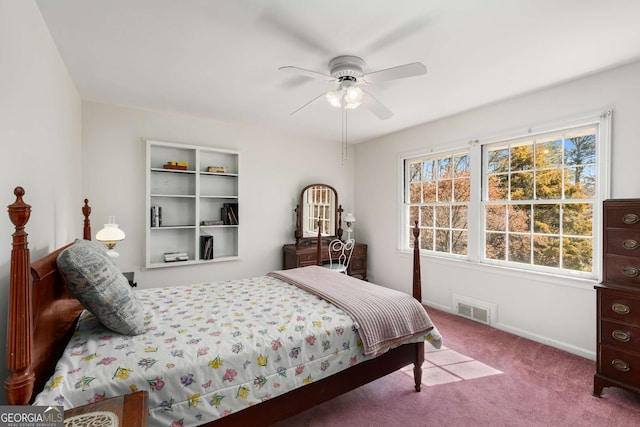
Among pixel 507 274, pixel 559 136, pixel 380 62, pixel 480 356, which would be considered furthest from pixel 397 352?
pixel 559 136

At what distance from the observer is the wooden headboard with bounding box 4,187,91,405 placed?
0.90 m

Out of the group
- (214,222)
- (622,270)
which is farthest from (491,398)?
(214,222)

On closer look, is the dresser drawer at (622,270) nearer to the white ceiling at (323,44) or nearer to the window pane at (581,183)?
the window pane at (581,183)

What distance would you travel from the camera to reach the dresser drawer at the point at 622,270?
6.64 feet

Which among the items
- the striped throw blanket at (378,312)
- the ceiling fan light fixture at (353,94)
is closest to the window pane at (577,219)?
the striped throw blanket at (378,312)

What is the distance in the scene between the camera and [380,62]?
233 cm

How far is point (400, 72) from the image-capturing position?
197 cm

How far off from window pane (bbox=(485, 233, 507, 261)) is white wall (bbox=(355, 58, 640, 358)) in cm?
18

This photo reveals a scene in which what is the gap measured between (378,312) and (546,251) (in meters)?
2.19

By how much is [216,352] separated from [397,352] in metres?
1.26

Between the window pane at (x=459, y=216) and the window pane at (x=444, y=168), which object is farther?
the window pane at (x=444, y=168)

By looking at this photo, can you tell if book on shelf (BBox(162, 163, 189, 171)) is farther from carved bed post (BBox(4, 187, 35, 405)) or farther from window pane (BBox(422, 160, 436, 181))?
window pane (BBox(422, 160, 436, 181))

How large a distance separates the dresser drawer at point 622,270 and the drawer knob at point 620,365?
52cm

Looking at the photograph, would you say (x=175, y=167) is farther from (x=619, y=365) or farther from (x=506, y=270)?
(x=619, y=365)
